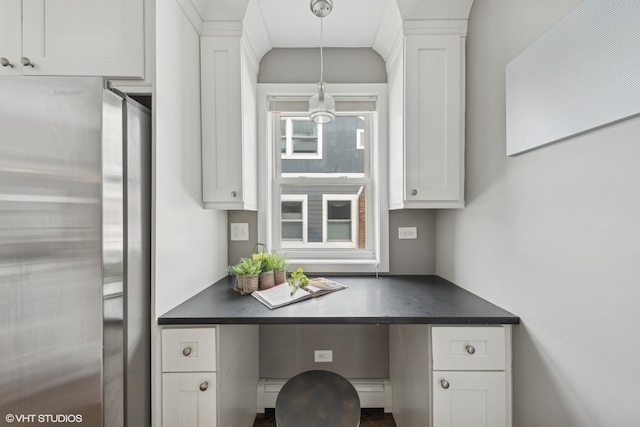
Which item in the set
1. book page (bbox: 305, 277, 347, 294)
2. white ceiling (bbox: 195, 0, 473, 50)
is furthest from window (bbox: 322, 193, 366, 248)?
white ceiling (bbox: 195, 0, 473, 50)

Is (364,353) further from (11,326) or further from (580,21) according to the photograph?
(580,21)

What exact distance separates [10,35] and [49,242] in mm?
902

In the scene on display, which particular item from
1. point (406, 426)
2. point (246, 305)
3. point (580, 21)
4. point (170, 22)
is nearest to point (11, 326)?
point (246, 305)

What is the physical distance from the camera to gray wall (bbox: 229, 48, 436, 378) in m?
1.86

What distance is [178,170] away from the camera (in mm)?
1261

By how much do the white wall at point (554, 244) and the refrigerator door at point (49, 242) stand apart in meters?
1.49

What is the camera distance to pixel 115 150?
0.91 meters

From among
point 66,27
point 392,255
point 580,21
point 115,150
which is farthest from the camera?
point 392,255

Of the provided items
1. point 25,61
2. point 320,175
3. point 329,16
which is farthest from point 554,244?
point 25,61

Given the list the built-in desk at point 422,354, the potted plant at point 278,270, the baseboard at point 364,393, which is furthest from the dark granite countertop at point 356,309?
the baseboard at point 364,393

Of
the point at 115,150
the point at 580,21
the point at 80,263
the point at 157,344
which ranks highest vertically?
the point at 580,21

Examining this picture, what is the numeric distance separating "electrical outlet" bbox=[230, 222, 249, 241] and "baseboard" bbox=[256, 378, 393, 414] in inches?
39.1

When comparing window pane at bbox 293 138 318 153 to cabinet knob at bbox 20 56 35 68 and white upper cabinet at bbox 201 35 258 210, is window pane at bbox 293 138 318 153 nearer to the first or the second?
white upper cabinet at bbox 201 35 258 210

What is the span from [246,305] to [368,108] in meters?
1.49
